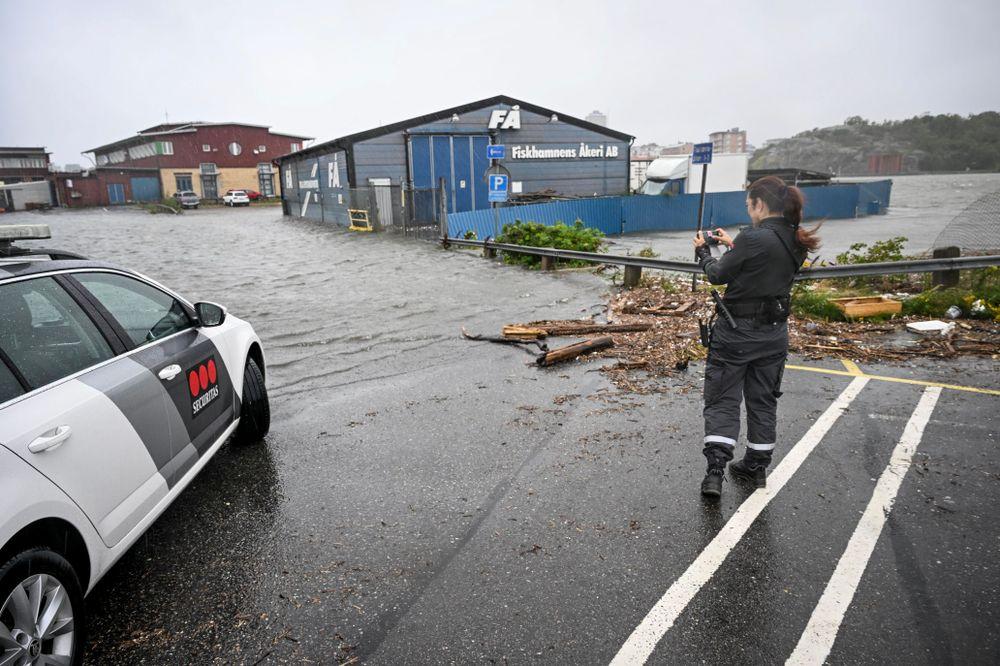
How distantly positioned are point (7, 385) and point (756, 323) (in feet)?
12.7

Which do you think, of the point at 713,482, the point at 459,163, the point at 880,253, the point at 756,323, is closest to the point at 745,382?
the point at 756,323

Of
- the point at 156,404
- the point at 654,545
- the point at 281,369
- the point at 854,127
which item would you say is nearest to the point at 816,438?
the point at 654,545

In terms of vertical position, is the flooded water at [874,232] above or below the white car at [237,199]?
below

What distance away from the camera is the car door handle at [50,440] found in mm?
2309

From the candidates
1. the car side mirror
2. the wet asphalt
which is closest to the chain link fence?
the wet asphalt

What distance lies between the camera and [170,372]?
11.1 feet

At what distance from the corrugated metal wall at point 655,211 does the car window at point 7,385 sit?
58.6ft

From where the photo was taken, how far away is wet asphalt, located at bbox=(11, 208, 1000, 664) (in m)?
2.74

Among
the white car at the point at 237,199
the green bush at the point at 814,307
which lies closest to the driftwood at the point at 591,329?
the green bush at the point at 814,307

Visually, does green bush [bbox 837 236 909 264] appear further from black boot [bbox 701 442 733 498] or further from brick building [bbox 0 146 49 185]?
brick building [bbox 0 146 49 185]

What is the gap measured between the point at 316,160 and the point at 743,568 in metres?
32.8

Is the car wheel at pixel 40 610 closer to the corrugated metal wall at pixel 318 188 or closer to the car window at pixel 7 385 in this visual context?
the car window at pixel 7 385

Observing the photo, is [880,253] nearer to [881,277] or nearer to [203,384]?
[881,277]

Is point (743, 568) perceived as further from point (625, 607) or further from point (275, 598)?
point (275, 598)
